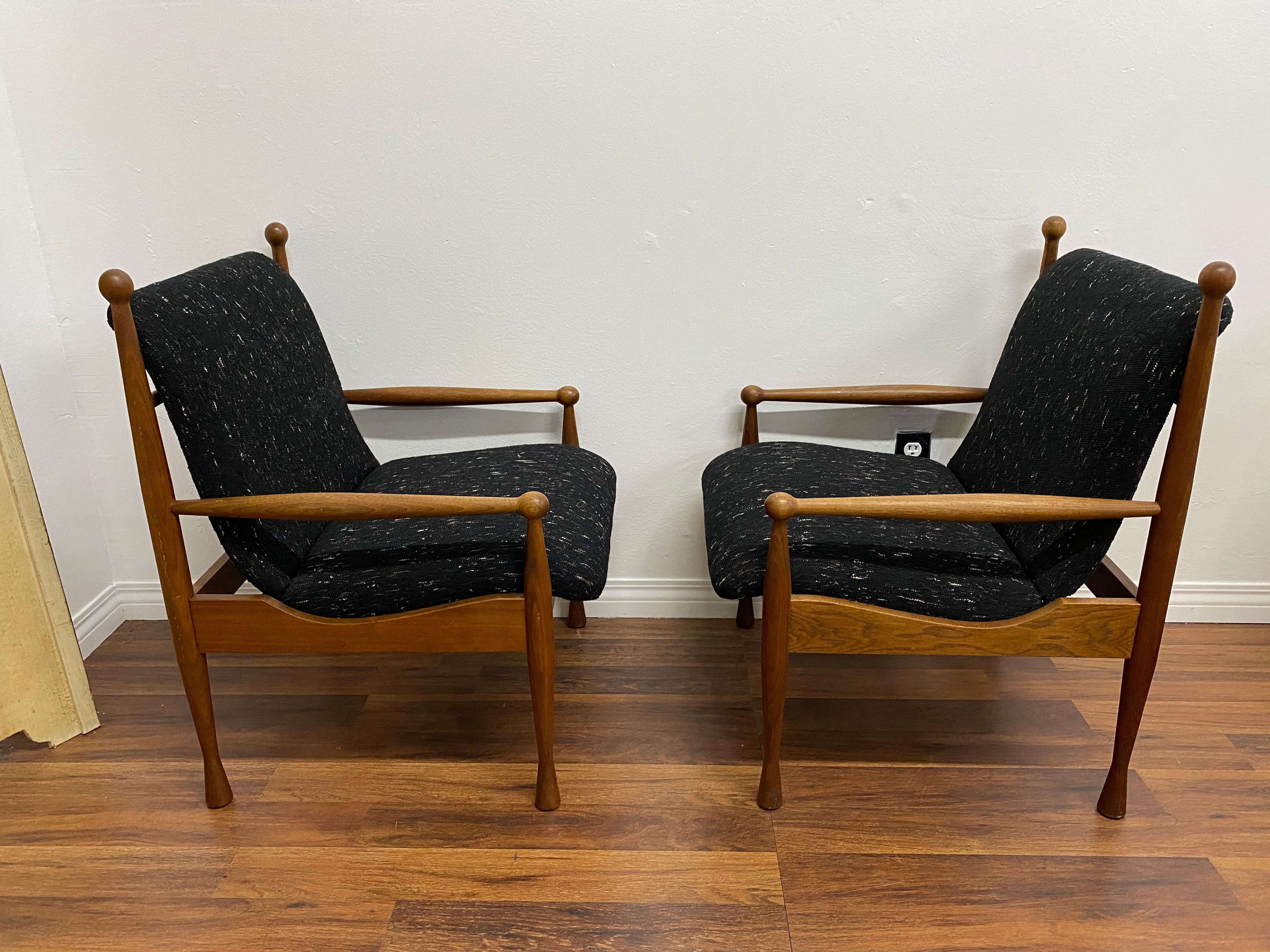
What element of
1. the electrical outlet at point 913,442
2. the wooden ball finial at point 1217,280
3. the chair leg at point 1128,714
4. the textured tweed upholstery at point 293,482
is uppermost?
the wooden ball finial at point 1217,280

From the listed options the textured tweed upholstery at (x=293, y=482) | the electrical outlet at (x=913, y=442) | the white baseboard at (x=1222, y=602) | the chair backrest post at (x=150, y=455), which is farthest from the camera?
the white baseboard at (x=1222, y=602)

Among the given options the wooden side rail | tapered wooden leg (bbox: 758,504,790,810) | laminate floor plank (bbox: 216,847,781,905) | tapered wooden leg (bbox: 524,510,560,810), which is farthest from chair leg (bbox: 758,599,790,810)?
the wooden side rail

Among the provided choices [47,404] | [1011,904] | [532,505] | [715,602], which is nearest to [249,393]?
[532,505]

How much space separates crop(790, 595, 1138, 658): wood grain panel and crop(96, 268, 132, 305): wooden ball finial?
1170 millimetres

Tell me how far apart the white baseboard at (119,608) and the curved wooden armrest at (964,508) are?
1.75m

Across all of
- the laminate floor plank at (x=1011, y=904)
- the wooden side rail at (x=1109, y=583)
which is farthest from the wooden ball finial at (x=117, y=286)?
the wooden side rail at (x=1109, y=583)

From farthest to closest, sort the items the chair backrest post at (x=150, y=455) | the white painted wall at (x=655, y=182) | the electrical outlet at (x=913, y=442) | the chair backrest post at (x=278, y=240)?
the electrical outlet at (x=913, y=442)
the chair backrest post at (x=278, y=240)
the white painted wall at (x=655, y=182)
the chair backrest post at (x=150, y=455)

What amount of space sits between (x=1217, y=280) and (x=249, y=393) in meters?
1.57

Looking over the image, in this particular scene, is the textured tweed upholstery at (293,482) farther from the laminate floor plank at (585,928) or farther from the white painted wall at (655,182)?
the laminate floor plank at (585,928)

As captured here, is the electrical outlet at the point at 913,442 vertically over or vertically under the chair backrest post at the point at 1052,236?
under

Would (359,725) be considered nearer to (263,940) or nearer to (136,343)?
(263,940)

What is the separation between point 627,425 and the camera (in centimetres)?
223

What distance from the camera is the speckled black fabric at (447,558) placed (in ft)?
5.23

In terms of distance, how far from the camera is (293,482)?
1.73 m
